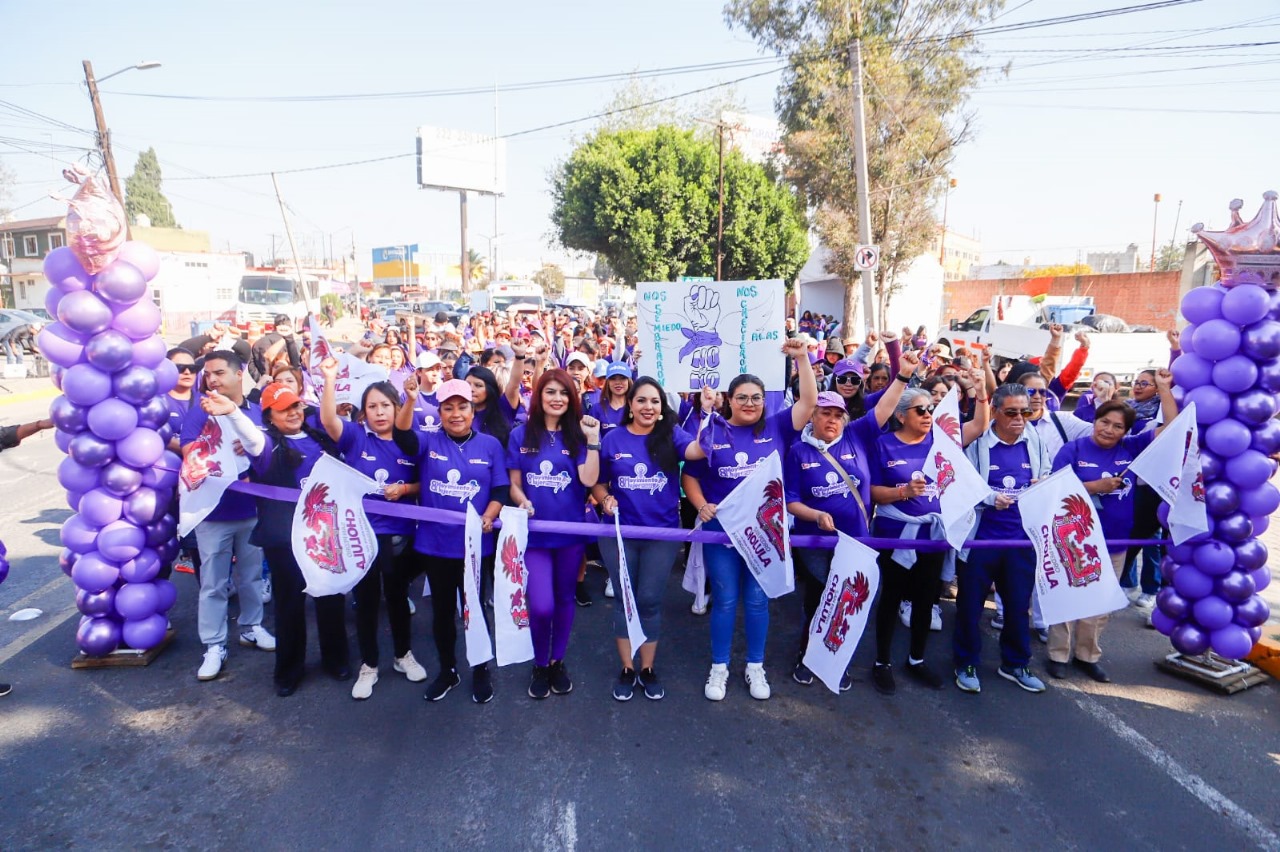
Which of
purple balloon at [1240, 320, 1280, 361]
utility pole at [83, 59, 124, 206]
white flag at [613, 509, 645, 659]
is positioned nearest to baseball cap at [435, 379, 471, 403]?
white flag at [613, 509, 645, 659]

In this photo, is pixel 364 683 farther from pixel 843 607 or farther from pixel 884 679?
pixel 884 679

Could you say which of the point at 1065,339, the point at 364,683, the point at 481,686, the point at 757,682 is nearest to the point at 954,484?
the point at 757,682

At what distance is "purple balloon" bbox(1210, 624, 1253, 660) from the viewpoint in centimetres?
461

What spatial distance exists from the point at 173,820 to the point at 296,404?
215 cm

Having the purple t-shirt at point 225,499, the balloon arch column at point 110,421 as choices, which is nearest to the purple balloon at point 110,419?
the balloon arch column at point 110,421

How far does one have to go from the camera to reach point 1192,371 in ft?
15.3

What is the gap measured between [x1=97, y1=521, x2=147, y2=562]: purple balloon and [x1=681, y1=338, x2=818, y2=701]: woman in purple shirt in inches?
134

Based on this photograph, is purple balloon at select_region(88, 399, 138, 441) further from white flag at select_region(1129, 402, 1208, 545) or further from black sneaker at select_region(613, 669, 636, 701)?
white flag at select_region(1129, 402, 1208, 545)

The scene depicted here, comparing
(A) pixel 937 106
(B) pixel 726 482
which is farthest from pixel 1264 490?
(A) pixel 937 106

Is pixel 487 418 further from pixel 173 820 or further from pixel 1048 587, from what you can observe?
pixel 1048 587

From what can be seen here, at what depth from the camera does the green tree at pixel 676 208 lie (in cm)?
2647

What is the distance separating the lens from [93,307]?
4.38m

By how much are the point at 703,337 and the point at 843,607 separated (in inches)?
93.9

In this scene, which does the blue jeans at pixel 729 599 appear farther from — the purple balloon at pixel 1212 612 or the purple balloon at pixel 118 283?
the purple balloon at pixel 118 283
